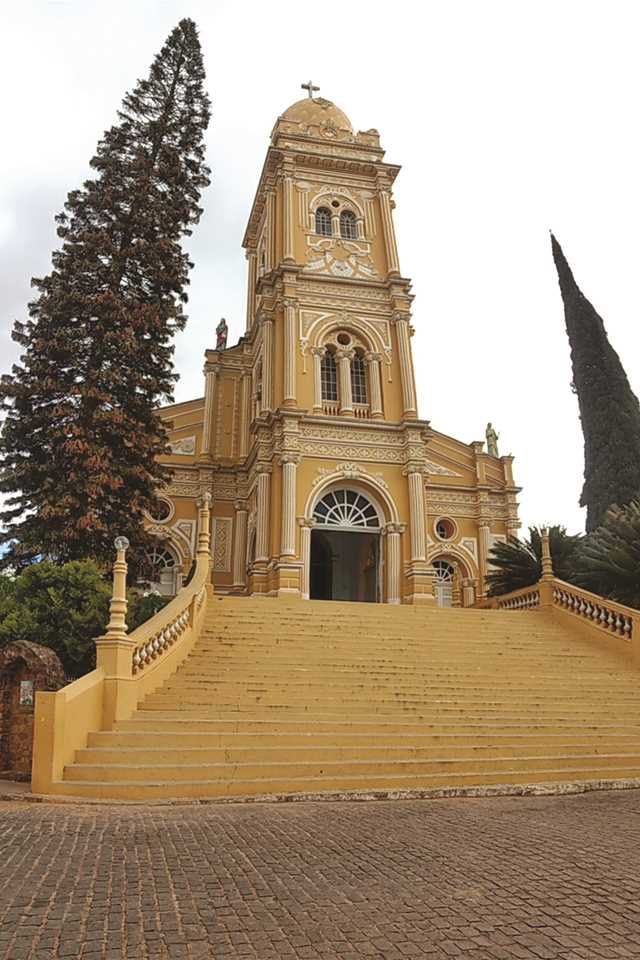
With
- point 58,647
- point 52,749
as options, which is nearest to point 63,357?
point 58,647

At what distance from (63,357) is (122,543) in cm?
825

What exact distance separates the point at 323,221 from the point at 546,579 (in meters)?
16.1

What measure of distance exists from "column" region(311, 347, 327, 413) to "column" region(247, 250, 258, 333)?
5.87 meters

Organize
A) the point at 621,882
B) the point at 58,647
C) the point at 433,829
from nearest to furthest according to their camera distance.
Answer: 1. the point at 621,882
2. the point at 433,829
3. the point at 58,647

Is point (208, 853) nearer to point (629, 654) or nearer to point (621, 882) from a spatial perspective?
point (621, 882)

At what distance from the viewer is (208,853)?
4.89 meters

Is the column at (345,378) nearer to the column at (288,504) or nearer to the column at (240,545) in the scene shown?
the column at (288,504)

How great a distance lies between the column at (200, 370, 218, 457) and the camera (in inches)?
1035

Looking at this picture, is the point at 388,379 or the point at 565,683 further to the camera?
the point at 388,379

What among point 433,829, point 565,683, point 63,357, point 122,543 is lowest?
point 433,829

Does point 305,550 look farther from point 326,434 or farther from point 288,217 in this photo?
point 288,217

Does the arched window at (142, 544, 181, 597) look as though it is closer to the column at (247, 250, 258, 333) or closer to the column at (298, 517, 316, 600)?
the column at (298, 517, 316, 600)

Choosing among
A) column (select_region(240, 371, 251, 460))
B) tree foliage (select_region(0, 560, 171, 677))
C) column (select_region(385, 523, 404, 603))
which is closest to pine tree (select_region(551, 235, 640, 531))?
column (select_region(385, 523, 404, 603))

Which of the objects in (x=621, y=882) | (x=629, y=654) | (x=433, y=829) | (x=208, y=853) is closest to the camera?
(x=621, y=882)
